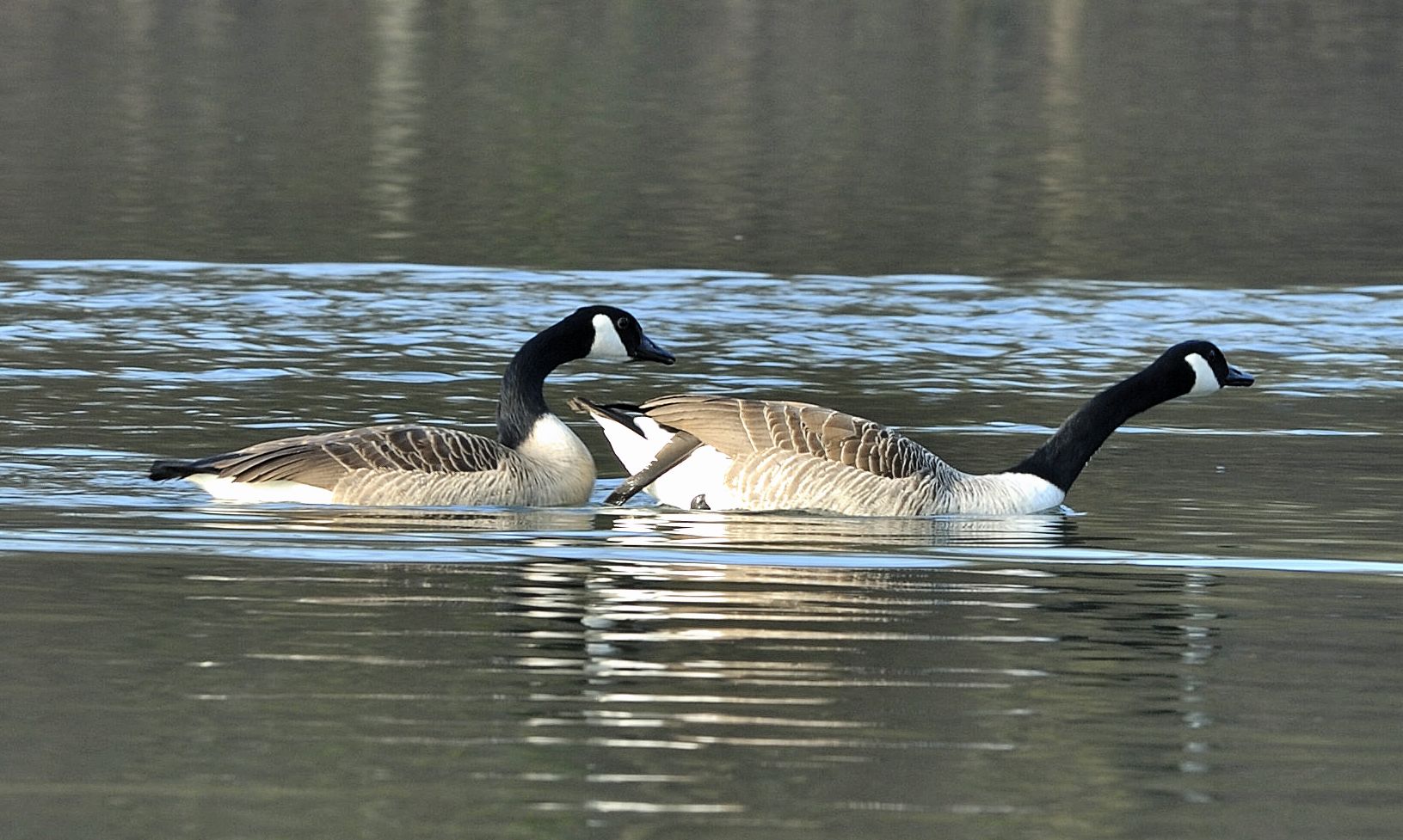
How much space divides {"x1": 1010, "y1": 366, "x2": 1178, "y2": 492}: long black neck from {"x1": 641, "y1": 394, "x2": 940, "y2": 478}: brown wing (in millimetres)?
774

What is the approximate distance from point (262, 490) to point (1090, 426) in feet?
16.2

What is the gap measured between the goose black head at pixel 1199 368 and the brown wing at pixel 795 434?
6.42ft

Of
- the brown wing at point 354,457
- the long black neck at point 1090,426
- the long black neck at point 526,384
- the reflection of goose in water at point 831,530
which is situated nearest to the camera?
the reflection of goose in water at point 831,530

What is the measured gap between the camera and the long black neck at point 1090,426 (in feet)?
49.0

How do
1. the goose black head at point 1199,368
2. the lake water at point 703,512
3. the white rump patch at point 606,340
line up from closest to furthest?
the lake water at point 703,512 → the goose black head at point 1199,368 → the white rump patch at point 606,340

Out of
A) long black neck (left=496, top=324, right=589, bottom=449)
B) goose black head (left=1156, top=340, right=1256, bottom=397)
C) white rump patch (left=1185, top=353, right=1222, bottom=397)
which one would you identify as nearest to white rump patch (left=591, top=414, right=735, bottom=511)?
long black neck (left=496, top=324, right=589, bottom=449)

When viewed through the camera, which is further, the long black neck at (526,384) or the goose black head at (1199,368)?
the goose black head at (1199,368)

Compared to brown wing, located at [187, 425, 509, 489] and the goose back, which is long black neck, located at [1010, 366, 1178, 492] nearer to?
the goose back

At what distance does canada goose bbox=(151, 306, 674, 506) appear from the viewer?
14062 millimetres

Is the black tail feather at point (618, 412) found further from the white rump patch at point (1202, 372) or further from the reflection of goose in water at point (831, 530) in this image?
the white rump patch at point (1202, 372)

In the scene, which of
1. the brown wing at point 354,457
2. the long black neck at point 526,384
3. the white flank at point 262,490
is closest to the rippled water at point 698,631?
the white flank at point 262,490

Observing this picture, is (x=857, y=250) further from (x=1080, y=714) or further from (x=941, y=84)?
(x=941, y=84)

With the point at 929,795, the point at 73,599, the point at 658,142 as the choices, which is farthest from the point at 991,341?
the point at 658,142

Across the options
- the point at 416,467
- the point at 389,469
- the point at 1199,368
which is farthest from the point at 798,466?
the point at 1199,368
